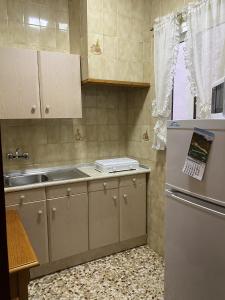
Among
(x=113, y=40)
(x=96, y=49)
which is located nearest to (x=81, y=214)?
(x=96, y=49)

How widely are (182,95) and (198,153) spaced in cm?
118

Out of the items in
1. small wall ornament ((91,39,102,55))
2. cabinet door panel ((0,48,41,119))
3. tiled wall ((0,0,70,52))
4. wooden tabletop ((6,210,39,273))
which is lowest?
wooden tabletop ((6,210,39,273))

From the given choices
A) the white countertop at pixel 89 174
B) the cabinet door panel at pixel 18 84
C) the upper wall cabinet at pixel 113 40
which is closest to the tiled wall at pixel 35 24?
the upper wall cabinet at pixel 113 40

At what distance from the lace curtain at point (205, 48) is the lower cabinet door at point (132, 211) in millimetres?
1058

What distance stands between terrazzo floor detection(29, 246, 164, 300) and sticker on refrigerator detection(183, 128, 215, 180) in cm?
124

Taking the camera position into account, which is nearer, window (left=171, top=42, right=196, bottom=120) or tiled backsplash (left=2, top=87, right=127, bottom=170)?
window (left=171, top=42, right=196, bottom=120)

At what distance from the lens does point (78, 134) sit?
2.70 m

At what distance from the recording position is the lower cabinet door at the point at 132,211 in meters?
2.52

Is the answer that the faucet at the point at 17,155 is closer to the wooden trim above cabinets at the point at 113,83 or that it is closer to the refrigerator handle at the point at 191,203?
the wooden trim above cabinets at the point at 113,83

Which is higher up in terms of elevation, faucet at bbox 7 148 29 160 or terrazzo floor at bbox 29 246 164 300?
faucet at bbox 7 148 29 160

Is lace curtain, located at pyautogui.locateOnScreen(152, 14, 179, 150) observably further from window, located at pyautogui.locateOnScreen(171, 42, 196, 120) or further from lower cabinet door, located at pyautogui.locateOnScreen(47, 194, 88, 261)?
lower cabinet door, located at pyautogui.locateOnScreen(47, 194, 88, 261)

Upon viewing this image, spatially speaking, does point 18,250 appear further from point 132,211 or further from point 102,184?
point 132,211

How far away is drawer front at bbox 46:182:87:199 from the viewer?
2153 millimetres

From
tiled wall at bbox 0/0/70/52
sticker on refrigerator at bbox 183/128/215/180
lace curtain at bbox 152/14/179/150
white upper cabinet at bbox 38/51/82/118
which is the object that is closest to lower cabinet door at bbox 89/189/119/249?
lace curtain at bbox 152/14/179/150
